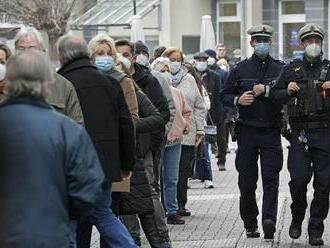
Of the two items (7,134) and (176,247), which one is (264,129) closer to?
(176,247)

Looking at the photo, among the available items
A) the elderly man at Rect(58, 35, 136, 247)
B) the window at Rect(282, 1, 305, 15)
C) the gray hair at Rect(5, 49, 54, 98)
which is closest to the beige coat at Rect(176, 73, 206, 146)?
the elderly man at Rect(58, 35, 136, 247)

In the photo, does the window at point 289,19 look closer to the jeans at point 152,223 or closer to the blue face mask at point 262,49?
the blue face mask at point 262,49

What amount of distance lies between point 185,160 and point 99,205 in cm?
433

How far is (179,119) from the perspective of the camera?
1093 cm

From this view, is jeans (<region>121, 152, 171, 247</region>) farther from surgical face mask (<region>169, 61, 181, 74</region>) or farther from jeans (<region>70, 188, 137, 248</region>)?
surgical face mask (<region>169, 61, 181, 74</region>)

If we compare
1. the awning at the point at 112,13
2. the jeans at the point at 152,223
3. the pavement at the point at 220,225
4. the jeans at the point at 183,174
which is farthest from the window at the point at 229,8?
the jeans at the point at 152,223

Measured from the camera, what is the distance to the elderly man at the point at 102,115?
736 cm

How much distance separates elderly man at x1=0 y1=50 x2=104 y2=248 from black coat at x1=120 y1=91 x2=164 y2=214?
268cm

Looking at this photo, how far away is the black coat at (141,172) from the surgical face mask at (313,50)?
1.54 meters

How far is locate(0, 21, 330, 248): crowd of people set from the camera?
17.1ft

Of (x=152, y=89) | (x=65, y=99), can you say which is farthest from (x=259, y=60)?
(x=65, y=99)

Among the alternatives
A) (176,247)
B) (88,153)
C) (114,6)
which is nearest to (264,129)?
(176,247)

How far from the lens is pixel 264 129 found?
944 centimetres

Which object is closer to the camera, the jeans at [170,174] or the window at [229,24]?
the jeans at [170,174]
